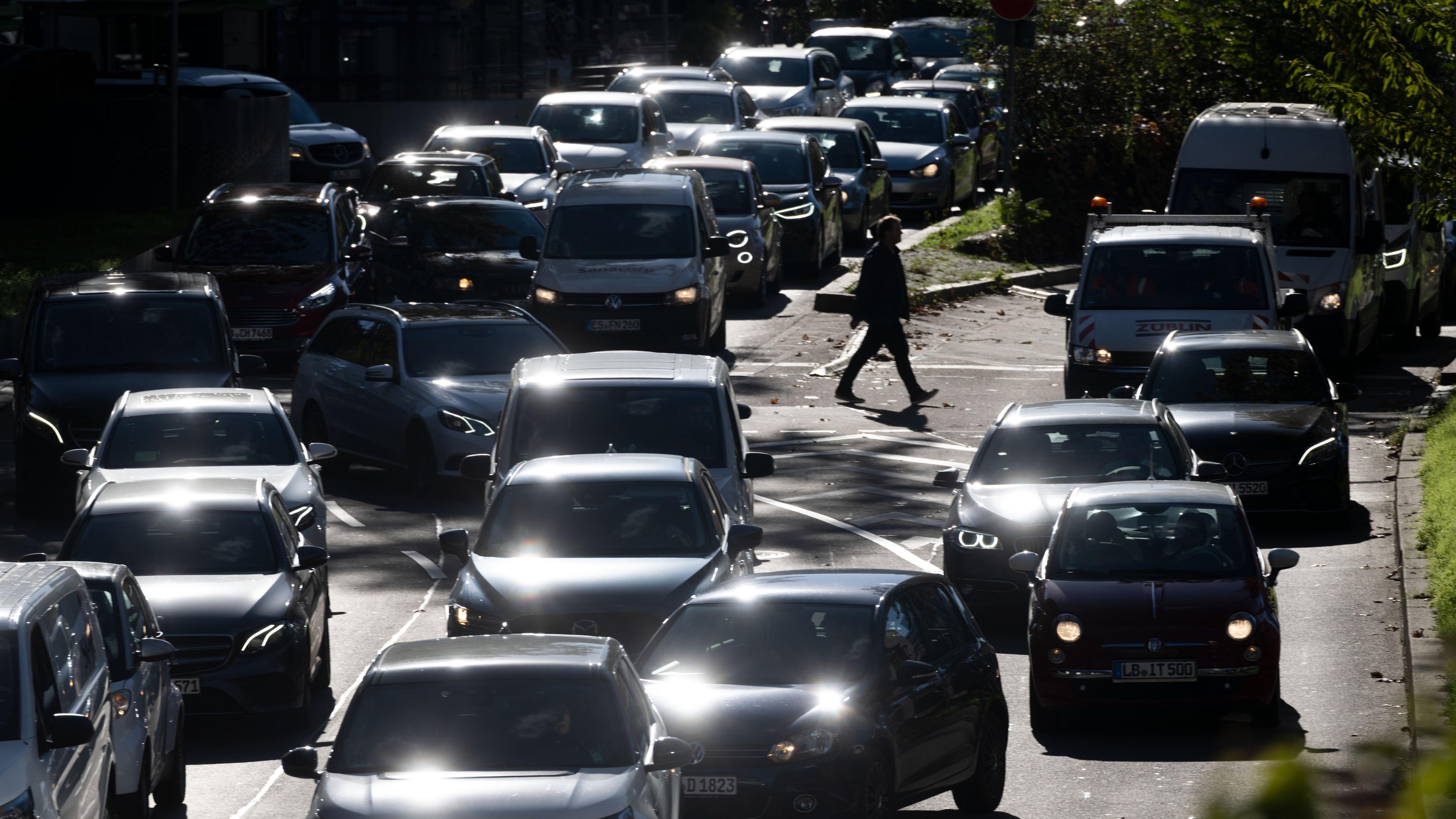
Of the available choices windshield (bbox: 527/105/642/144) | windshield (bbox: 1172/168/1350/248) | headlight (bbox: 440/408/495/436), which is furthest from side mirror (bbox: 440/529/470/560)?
windshield (bbox: 527/105/642/144)

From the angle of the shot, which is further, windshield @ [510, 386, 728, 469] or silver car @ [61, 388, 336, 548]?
silver car @ [61, 388, 336, 548]

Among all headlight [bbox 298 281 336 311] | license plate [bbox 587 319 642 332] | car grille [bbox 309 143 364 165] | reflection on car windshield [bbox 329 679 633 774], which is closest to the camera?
reflection on car windshield [bbox 329 679 633 774]

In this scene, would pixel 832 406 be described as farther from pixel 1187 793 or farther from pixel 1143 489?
pixel 1187 793

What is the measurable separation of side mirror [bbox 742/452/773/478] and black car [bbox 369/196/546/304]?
11.6 m

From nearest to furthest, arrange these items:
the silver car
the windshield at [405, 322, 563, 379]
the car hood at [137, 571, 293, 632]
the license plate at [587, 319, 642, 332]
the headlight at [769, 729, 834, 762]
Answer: the headlight at [769, 729, 834, 762]
the car hood at [137, 571, 293, 632]
the silver car
the windshield at [405, 322, 563, 379]
the license plate at [587, 319, 642, 332]

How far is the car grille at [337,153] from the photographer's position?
121ft

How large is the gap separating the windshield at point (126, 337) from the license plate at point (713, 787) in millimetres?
10480

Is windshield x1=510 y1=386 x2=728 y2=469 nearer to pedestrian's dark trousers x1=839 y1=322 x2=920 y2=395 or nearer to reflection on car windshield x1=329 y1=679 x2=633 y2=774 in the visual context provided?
reflection on car windshield x1=329 y1=679 x2=633 y2=774

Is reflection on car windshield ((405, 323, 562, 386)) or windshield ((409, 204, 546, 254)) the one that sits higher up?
windshield ((409, 204, 546, 254))

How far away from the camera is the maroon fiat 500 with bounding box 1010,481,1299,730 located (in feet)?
37.8

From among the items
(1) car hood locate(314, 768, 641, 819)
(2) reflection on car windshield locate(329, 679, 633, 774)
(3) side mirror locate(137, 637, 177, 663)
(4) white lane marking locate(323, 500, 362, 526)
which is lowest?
(4) white lane marking locate(323, 500, 362, 526)

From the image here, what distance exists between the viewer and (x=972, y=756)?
32.3 feet

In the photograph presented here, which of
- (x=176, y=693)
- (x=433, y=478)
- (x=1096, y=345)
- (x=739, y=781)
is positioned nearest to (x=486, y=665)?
(x=739, y=781)

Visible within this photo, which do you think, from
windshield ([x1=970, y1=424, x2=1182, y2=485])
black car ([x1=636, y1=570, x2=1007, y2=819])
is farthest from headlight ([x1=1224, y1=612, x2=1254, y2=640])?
windshield ([x1=970, y1=424, x2=1182, y2=485])
